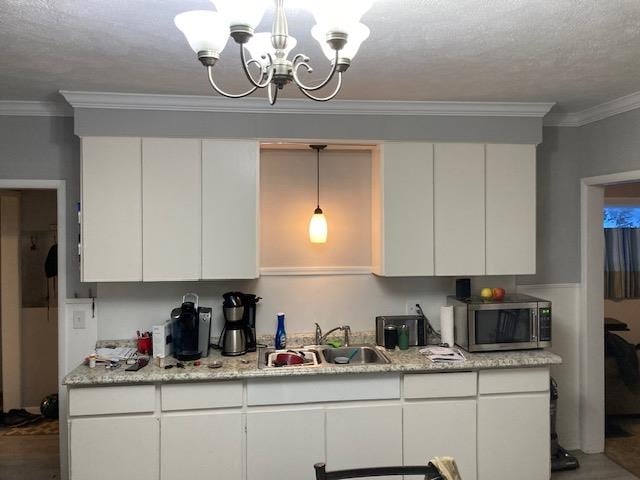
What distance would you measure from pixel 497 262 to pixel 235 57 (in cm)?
204

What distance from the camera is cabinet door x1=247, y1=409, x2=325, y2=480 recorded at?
2.75 metres

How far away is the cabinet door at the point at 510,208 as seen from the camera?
3184 millimetres

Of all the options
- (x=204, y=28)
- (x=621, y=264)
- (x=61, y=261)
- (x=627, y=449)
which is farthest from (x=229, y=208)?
(x=621, y=264)

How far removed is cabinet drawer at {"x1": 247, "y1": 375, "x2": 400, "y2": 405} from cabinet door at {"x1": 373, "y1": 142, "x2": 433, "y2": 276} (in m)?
0.69

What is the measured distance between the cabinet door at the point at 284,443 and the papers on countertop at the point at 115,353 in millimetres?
850

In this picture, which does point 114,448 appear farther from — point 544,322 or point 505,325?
point 544,322

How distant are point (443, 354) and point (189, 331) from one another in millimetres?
1547

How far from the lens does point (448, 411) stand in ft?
9.46

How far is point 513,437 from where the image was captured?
2.94m

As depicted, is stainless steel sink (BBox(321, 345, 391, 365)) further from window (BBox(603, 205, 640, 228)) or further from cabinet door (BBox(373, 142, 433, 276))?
window (BBox(603, 205, 640, 228))

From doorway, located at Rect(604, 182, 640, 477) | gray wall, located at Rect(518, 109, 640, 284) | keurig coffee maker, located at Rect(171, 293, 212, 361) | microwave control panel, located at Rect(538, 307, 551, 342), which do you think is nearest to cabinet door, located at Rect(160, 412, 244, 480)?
keurig coffee maker, located at Rect(171, 293, 212, 361)

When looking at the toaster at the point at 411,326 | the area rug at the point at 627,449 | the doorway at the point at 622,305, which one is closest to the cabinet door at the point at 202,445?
the toaster at the point at 411,326

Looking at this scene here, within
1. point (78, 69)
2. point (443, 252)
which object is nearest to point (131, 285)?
point (78, 69)

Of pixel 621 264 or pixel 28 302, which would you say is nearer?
pixel 28 302
